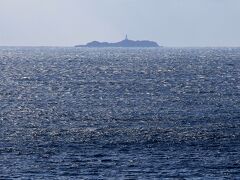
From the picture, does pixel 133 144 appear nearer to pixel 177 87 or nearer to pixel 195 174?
pixel 195 174

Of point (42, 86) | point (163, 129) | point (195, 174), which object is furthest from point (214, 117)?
point (42, 86)

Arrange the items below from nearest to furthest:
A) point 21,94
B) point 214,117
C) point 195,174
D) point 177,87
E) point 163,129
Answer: point 195,174, point 163,129, point 214,117, point 21,94, point 177,87

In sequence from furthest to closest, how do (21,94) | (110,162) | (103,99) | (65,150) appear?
(21,94), (103,99), (65,150), (110,162)

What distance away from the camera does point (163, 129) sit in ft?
263

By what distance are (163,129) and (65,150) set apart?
15872mm

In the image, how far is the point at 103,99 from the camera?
371 feet

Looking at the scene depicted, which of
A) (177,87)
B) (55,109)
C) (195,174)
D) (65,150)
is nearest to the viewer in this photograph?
(195,174)

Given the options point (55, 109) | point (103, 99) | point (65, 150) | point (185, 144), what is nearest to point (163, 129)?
point (185, 144)

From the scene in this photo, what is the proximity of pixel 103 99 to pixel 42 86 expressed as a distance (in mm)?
28543

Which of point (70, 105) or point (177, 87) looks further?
point (177, 87)

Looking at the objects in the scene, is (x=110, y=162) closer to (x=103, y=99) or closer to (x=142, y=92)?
(x=103, y=99)

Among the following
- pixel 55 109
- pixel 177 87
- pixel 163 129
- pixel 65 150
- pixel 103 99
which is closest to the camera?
pixel 65 150

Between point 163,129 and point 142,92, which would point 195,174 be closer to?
point 163,129

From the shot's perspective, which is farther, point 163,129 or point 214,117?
point 214,117
